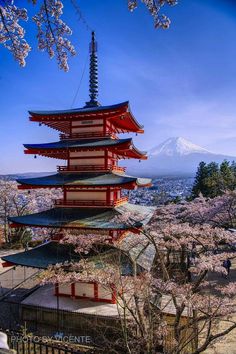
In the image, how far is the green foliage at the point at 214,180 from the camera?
30.0 m

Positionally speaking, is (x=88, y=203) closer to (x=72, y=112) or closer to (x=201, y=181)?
(x=72, y=112)

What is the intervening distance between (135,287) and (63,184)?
20.3ft

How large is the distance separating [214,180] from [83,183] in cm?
2195

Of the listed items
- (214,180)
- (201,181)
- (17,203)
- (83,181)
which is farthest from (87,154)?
(201,181)

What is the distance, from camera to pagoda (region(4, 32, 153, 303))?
1247 centimetres

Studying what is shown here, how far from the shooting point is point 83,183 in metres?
12.9

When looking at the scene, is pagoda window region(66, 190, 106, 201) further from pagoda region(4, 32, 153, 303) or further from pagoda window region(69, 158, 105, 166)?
pagoda window region(69, 158, 105, 166)

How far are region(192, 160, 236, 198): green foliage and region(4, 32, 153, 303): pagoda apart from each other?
59.4 feet

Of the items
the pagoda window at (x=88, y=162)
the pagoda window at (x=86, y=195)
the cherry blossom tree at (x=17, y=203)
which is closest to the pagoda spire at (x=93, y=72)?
the pagoda window at (x=88, y=162)

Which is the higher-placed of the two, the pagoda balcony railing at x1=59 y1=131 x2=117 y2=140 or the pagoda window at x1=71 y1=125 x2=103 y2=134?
the pagoda window at x1=71 y1=125 x2=103 y2=134

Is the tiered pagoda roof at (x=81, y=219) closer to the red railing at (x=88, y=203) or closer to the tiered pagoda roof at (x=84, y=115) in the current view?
the red railing at (x=88, y=203)

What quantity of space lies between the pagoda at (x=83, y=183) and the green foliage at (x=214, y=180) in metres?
18.1

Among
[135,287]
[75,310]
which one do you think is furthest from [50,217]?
[135,287]

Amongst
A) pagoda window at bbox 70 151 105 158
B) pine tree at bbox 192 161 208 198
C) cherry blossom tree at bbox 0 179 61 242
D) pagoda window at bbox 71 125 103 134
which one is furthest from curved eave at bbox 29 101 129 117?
pine tree at bbox 192 161 208 198
